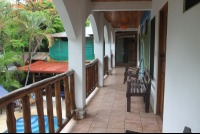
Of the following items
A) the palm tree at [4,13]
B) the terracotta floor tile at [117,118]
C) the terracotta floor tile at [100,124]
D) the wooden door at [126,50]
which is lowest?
the terracotta floor tile at [100,124]

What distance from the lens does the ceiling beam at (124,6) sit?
4.36m

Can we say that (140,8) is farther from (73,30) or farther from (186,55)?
(186,55)

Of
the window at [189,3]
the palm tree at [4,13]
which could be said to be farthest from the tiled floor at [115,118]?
the palm tree at [4,13]

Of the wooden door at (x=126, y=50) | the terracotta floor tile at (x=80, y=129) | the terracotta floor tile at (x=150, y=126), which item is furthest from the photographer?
the wooden door at (x=126, y=50)

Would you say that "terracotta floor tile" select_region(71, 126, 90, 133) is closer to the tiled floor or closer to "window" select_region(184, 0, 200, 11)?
the tiled floor

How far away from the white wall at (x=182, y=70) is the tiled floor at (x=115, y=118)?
2.40 ft

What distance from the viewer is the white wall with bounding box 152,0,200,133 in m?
1.44

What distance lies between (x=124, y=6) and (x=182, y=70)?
308cm

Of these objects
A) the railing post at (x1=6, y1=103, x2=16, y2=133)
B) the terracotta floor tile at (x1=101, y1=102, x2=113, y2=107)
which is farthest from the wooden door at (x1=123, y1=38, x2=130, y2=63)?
the railing post at (x1=6, y1=103, x2=16, y2=133)

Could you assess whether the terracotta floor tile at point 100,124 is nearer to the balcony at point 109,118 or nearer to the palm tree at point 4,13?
the balcony at point 109,118

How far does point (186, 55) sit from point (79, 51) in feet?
7.01

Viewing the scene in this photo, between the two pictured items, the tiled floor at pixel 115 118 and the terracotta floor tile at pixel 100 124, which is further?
the terracotta floor tile at pixel 100 124

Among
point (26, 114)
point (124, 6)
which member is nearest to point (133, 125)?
point (26, 114)

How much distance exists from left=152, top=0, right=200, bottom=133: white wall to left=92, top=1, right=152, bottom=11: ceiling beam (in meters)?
2.23
